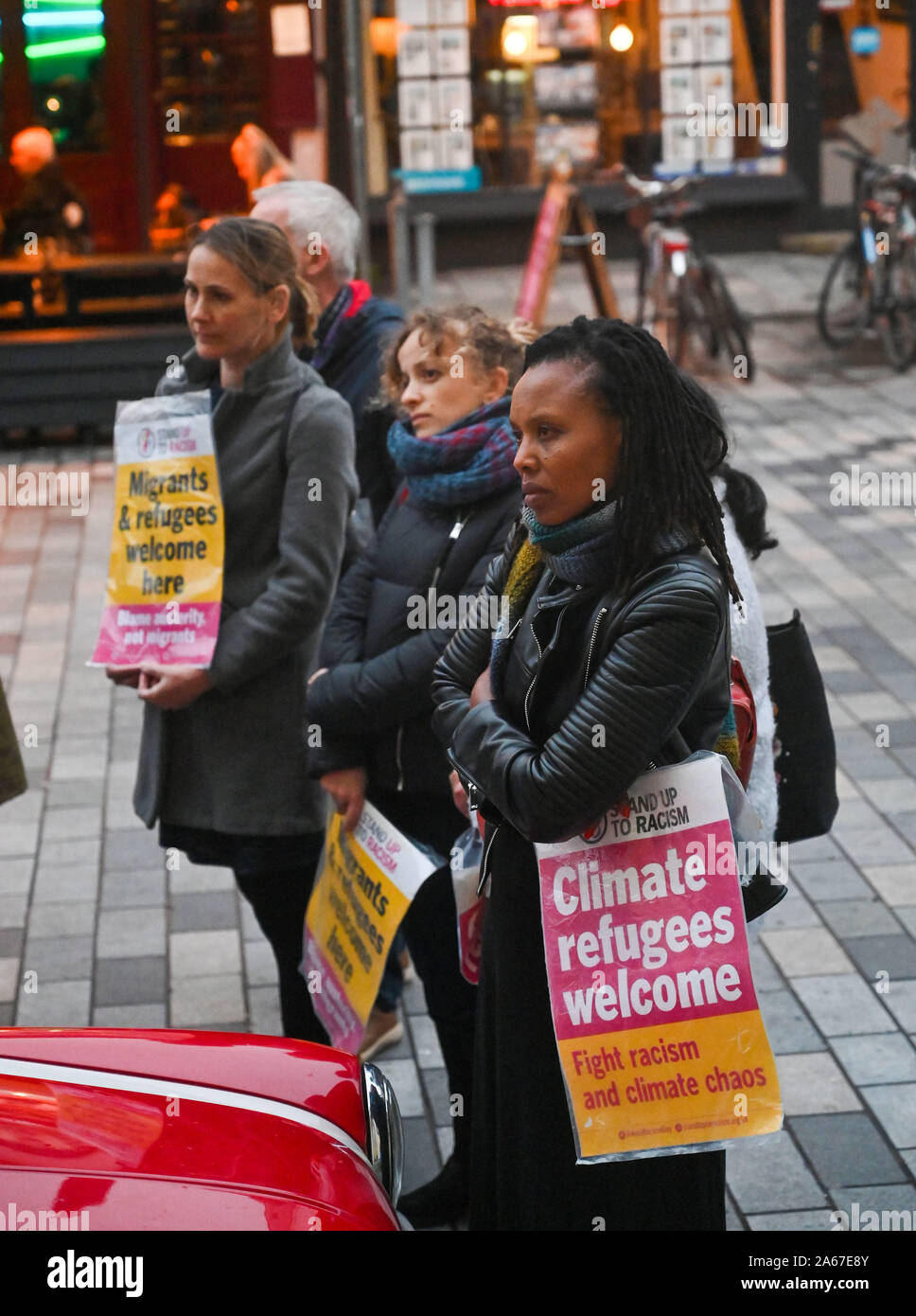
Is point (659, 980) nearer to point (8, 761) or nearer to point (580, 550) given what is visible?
point (580, 550)

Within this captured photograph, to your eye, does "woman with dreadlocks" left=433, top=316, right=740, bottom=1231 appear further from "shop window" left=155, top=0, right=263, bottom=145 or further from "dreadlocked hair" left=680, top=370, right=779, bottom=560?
"shop window" left=155, top=0, right=263, bottom=145

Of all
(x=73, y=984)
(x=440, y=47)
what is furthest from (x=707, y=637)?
(x=440, y=47)

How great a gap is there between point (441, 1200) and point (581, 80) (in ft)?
46.9

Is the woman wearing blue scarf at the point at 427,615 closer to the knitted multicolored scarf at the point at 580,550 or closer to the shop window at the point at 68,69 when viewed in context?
the knitted multicolored scarf at the point at 580,550

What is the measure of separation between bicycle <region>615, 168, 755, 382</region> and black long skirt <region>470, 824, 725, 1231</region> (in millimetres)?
9452

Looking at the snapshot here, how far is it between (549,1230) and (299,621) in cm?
142

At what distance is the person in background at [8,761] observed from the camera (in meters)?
3.40

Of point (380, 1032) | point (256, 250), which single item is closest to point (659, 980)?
point (256, 250)

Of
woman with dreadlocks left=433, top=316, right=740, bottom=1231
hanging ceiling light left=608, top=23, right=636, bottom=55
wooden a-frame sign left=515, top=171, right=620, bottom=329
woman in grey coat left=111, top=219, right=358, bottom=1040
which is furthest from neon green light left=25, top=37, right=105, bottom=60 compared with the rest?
woman with dreadlocks left=433, top=316, right=740, bottom=1231

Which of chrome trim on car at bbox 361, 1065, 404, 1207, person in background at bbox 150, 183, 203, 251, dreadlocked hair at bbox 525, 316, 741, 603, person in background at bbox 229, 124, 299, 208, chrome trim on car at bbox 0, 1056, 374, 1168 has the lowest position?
chrome trim on car at bbox 361, 1065, 404, 1207

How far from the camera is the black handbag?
→ 10.6 ft

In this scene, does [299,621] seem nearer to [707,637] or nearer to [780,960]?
[707,637]

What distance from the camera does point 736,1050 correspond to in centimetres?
237

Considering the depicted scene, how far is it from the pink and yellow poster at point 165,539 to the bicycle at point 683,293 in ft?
27.8
